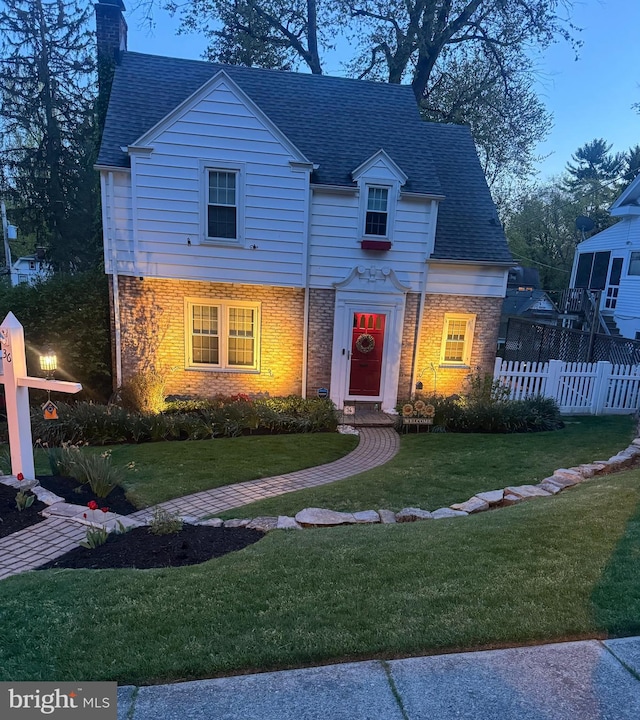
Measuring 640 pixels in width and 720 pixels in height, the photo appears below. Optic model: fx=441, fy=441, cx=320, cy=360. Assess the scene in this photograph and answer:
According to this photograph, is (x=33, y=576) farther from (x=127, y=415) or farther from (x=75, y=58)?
(x=75, y=58)

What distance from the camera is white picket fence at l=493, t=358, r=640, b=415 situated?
10.7 meters

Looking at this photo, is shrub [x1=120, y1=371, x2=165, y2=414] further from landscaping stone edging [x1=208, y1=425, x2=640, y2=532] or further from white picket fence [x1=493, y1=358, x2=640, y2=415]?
white picket fence [x1=493, y1=358, x2=640, y2=415]

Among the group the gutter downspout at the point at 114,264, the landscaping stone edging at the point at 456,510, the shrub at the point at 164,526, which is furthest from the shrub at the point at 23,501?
the gutter downspout at the point at 114,264

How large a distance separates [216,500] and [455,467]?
3.95 m

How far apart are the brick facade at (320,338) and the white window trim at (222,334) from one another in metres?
1.27

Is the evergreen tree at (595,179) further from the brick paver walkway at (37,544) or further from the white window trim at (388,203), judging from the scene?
the brick paver walkway at (37,544)

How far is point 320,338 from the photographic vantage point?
10695 millimetres

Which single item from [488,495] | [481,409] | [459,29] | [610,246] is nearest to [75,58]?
[459,29]

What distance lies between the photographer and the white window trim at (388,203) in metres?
10.2

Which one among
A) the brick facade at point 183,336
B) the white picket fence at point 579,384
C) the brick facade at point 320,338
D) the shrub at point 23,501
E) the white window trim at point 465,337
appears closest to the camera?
the shrub at point 23,501

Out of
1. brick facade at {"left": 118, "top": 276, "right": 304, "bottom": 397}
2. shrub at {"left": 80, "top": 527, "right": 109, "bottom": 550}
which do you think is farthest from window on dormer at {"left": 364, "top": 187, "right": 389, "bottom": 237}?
shrub at {"left": 80, "top": 527, "right": 109, "bottom": 550}

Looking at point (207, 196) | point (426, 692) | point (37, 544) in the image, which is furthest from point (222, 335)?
point (426, 692)

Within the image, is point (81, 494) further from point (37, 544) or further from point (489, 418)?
point (489, 418)

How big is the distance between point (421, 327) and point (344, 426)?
10.6 feet
